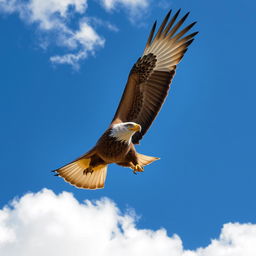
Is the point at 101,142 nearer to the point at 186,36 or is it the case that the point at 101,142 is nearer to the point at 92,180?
the point at 92,180

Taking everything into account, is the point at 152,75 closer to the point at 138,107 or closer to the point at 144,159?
the point at 138,107

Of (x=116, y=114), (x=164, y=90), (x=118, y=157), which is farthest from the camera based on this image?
(x=164, y=90)

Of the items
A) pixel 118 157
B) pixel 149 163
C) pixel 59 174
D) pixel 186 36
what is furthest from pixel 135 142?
pixel 186 36

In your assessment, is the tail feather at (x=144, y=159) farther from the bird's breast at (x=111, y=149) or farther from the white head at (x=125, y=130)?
the white head at (x=125, y=130)

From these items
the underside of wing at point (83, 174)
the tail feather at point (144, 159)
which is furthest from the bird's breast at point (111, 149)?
the tail feather at point (144, 159)

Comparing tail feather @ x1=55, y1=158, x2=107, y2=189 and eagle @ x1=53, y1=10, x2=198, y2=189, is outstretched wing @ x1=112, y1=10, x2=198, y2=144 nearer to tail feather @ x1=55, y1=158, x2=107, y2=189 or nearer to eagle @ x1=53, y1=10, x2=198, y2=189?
eagle @ x1=53, y1=10, x2=198, y2=189

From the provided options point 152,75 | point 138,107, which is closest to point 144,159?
point 138,107

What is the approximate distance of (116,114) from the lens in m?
7.97

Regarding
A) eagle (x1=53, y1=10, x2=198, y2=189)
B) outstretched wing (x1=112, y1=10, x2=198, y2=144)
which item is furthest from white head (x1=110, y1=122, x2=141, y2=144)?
outstretched wing (x1=112, y1=10, x2=198, y2=144)

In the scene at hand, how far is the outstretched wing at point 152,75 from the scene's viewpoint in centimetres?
830

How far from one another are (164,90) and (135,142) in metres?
1.26

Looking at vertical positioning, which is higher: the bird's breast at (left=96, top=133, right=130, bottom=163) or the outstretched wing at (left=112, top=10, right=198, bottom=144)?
the outstretched wing at (left=112, top=10, right=198, bottom=144)

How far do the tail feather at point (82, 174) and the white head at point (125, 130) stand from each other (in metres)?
1.07

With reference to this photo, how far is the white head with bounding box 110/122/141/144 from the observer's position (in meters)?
7.05
